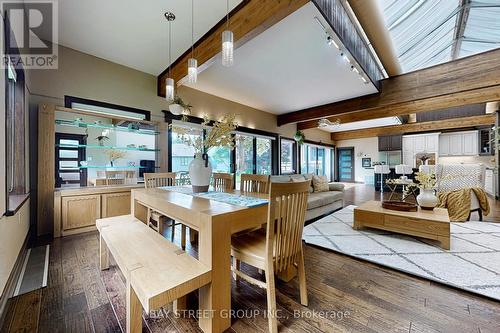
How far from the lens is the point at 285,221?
4.51 feet

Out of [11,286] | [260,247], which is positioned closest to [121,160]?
[11,286]

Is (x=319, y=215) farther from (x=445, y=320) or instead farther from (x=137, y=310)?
(x=137, y=310)

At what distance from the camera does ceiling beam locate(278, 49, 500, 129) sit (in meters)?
3.25

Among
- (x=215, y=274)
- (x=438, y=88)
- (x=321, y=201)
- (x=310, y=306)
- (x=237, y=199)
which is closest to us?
(x=215, y=274)

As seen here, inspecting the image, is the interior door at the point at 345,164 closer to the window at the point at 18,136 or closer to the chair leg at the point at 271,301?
the chair leg at the point at 271,301

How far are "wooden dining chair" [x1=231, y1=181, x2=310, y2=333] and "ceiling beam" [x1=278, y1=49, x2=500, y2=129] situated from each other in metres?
4.04

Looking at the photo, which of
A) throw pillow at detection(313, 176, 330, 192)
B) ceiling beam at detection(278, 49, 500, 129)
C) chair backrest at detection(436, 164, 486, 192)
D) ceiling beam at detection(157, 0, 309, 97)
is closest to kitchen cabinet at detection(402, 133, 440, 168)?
ceiling beam at detection(278, 49, 500, 129)

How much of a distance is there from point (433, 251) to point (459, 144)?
8.31m

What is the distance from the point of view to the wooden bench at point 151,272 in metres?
0.98

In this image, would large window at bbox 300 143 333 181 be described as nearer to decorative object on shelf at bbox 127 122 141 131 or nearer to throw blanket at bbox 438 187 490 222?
throw blanket at bbox 438 187 490 222

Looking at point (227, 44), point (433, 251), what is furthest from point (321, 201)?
point (227, 44)

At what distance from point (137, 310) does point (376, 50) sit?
4.60 meters

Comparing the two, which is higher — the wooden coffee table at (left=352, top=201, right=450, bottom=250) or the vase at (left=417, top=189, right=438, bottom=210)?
the vase at (left=417, top=189, right=438, bottom=210)

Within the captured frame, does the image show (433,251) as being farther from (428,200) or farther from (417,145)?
(417,145)
